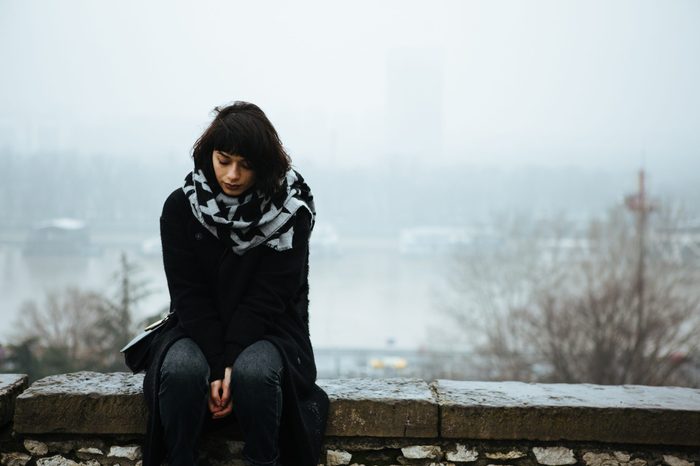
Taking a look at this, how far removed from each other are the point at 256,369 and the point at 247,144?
679 millimetres

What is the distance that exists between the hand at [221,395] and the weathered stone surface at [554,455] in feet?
3.58

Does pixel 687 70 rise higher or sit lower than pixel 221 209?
higher

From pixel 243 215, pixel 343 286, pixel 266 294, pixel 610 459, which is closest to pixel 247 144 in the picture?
pixel 243 215

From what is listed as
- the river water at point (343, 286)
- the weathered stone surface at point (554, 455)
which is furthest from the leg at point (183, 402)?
the river water at point (343, 286)

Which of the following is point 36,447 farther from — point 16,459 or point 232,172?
point 232,172

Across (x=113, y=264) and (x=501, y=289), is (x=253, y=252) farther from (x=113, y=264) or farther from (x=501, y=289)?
(x=113, y=264)

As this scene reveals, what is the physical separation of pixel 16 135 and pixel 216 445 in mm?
66084

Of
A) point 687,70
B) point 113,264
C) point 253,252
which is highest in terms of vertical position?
point 687,70

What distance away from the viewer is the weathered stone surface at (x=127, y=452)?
2.49 metres

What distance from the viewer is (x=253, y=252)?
2285 mm

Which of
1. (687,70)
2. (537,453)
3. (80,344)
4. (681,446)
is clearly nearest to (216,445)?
(537,453)

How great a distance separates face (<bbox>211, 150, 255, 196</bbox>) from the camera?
2.26 m

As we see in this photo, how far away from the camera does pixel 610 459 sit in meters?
2.52

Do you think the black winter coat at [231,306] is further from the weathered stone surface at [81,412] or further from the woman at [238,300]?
the weathered stone surface at [81,412]
